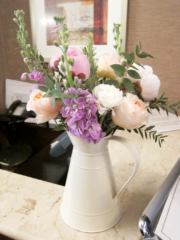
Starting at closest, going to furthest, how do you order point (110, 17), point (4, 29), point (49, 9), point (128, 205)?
1. point (128, 205)
2. point (110, 17)
3. point (49, 9)
4. point (4, 29)

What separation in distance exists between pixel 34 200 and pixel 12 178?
15cm

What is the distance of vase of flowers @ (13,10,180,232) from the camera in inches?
13.5

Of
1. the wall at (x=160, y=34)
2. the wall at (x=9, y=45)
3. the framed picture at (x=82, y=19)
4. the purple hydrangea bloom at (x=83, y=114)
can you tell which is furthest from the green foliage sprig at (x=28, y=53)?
the wall at (x=9, y=45)

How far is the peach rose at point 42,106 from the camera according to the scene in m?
0.36

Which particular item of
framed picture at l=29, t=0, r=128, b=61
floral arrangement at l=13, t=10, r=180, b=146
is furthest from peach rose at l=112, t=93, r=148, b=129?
framed picture at l=29, t=0, r=128, b=61

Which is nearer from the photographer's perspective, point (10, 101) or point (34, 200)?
point (34, 200)

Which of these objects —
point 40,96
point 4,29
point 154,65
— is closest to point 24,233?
point 40,96

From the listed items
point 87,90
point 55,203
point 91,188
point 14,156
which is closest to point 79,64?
point 87,90

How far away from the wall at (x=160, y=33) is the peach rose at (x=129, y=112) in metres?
1.07

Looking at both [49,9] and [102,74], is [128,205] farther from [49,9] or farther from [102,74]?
[49,9]

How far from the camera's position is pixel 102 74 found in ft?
1.31

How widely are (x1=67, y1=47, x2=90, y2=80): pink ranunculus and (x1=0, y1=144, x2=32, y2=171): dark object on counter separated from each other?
1.01 metres

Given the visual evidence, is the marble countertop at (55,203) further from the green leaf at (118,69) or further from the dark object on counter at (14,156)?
the dark object on counter at (14,156)

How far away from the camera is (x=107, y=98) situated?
335mm
